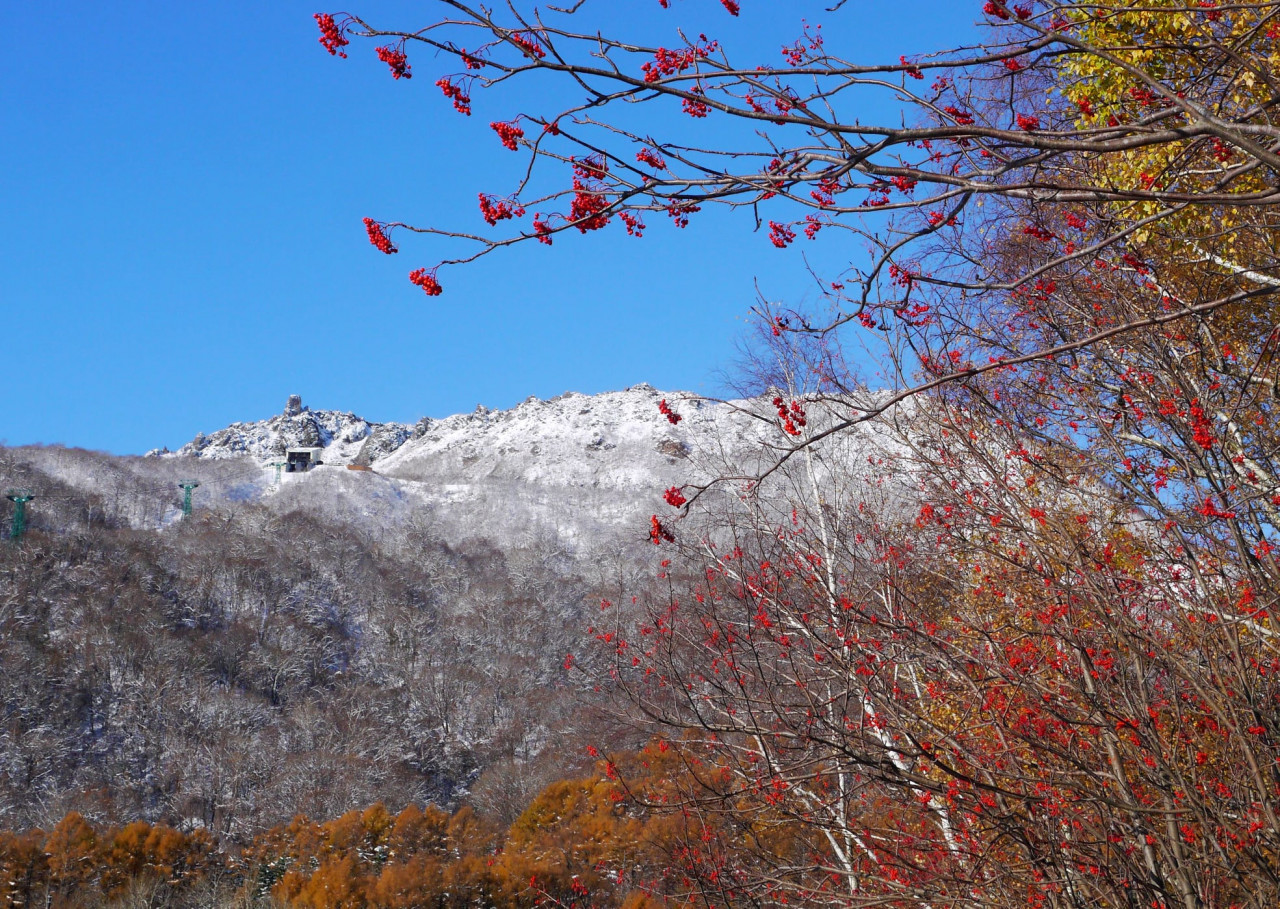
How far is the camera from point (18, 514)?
44844 mm

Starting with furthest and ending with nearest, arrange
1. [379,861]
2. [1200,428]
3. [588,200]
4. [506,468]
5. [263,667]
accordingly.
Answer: [506,468]
[263,667]
[379,861]
[1200,428]
[588,200]

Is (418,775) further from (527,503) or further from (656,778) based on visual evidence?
(527,503)

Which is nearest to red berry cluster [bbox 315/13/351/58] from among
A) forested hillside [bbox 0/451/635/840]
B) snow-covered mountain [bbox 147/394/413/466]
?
forested hillside [bbox 0/451/635/840]

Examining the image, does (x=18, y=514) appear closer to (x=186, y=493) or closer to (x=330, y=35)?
(x=186, y=493)

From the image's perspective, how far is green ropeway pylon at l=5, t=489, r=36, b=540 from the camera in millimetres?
44531

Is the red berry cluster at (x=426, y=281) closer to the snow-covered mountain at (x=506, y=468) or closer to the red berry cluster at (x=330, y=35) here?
the red berry cluster at (x=330, y=35)

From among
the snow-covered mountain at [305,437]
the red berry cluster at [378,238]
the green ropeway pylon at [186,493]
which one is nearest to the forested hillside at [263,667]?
the green ropeway pylon at [186,493]

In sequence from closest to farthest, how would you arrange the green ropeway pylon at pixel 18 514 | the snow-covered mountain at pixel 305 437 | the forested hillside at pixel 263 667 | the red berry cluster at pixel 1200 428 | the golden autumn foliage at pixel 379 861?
the red berry cluster at pixel 1200 428
the golden autumn foliage at pixel 379 861
the forested hillside at pixel 263 667
the green ropeway pylon at pixel 18 514
the snow-covered mountain at pixel 305 437

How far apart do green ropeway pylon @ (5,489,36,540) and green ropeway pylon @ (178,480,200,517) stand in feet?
30.9

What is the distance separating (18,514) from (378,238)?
169 feet

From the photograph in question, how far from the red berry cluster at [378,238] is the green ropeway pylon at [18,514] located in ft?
165

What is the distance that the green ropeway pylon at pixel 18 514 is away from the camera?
1753 inches

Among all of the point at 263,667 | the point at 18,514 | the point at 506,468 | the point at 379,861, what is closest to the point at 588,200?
the point at 379,861

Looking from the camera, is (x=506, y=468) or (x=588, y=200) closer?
(x=588, y=200)
